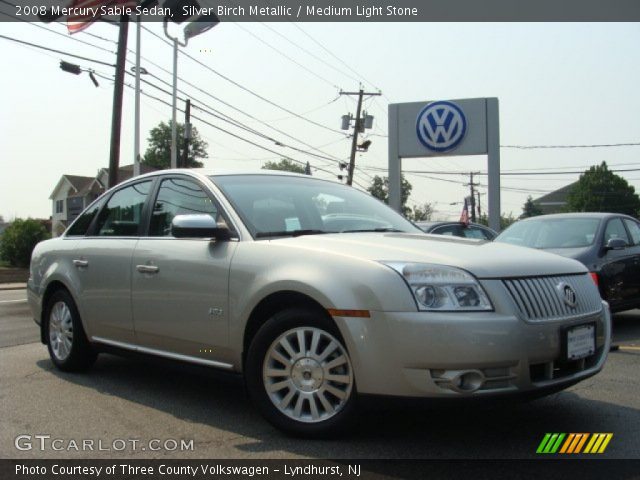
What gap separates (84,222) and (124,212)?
700mm

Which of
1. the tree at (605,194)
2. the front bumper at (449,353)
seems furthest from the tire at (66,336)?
the tree at (605,194)

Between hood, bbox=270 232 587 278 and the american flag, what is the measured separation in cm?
→ 1531

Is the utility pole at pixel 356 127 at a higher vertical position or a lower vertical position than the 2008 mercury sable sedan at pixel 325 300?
higher

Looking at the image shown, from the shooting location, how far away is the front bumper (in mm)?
3289

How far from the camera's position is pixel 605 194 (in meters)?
82.9

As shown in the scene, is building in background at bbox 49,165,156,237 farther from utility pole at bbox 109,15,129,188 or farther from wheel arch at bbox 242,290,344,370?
wheel arch at bbox 242,290,344,370

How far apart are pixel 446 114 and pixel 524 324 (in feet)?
46.7

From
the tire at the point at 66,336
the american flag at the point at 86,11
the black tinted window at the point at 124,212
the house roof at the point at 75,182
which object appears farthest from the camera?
the house roof at the point at 75,182

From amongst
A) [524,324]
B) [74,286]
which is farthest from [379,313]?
[74,286]

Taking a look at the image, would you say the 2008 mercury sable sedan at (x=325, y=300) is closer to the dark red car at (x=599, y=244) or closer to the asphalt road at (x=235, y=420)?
the asphalt road at (x=235, y=420)

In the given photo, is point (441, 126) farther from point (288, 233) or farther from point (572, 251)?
point (288, 233)

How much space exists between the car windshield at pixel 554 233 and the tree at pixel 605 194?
78388 millimetres

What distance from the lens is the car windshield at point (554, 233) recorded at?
8.04m

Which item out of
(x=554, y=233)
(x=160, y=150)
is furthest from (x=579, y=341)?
(x=160, y=150)
